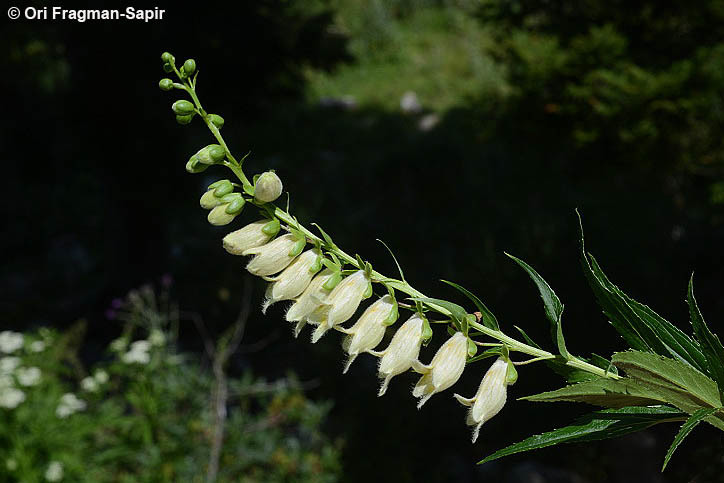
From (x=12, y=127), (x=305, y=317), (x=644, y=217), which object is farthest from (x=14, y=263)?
(x=305, y=317)

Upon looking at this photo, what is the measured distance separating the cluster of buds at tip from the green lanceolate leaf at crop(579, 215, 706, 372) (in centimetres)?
49

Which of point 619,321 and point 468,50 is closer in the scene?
point 619,321

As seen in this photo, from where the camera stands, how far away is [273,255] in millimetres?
1010

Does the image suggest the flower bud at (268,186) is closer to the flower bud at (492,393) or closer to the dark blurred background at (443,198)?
the flower bud at (492,393)

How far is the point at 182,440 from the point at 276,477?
0.54 meters

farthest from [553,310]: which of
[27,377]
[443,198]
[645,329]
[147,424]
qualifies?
[443,198]

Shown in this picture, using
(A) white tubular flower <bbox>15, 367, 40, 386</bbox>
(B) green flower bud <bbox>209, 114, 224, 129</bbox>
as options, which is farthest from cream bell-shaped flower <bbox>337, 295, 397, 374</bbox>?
(A) white tubular flower <bbox>15, 367, 40, 386</bbox>

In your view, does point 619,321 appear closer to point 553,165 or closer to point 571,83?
point 571,83

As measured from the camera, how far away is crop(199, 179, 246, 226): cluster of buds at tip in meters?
0.99

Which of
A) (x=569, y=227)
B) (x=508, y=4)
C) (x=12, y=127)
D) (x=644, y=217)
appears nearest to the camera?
(x=508, y=4)

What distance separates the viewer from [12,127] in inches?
259

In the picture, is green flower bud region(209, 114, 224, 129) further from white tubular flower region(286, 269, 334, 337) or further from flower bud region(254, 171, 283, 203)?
white tubular flower region(286, 269, 334, 337)

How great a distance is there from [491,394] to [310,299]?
296 millimetres

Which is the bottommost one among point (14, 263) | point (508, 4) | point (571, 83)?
point (14, 263)
